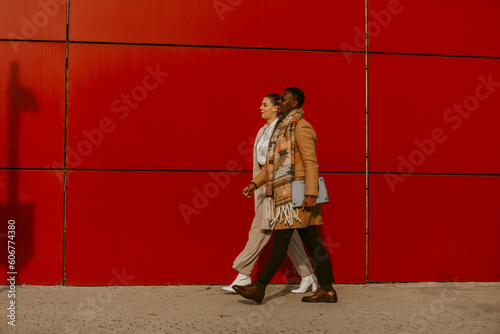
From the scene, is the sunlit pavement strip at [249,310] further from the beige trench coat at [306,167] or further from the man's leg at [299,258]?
the beige trench coat at [306,167]

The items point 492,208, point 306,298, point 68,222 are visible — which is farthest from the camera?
point 492,208

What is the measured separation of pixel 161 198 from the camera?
720cm

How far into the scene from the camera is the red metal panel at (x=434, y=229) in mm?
7504

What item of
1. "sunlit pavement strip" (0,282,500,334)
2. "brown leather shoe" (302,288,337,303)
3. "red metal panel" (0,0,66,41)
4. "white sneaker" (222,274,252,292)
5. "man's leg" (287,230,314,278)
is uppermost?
"red metal panel" (0,0,66,41)

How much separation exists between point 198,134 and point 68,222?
64.7 inches

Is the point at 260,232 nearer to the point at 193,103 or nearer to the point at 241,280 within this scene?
the point at 241,280

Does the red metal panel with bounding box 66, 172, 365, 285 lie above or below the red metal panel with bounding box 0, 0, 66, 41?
below

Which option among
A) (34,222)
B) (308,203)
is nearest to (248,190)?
(308,203)

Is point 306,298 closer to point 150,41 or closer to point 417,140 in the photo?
point 417,140

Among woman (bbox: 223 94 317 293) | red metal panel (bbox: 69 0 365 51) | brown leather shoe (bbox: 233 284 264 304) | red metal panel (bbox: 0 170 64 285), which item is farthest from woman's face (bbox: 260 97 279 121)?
red metal panel (bbox: 0 170 64 285)

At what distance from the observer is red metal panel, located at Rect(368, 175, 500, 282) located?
7504 millimetres

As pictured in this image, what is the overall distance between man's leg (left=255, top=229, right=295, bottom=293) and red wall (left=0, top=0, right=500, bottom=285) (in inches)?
49.2

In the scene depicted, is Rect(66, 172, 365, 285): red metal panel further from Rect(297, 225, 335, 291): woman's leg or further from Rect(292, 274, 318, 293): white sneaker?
Rect(297, 225, 335, 291): woman's leg

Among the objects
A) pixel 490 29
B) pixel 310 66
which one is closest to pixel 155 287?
pixel 310 66
